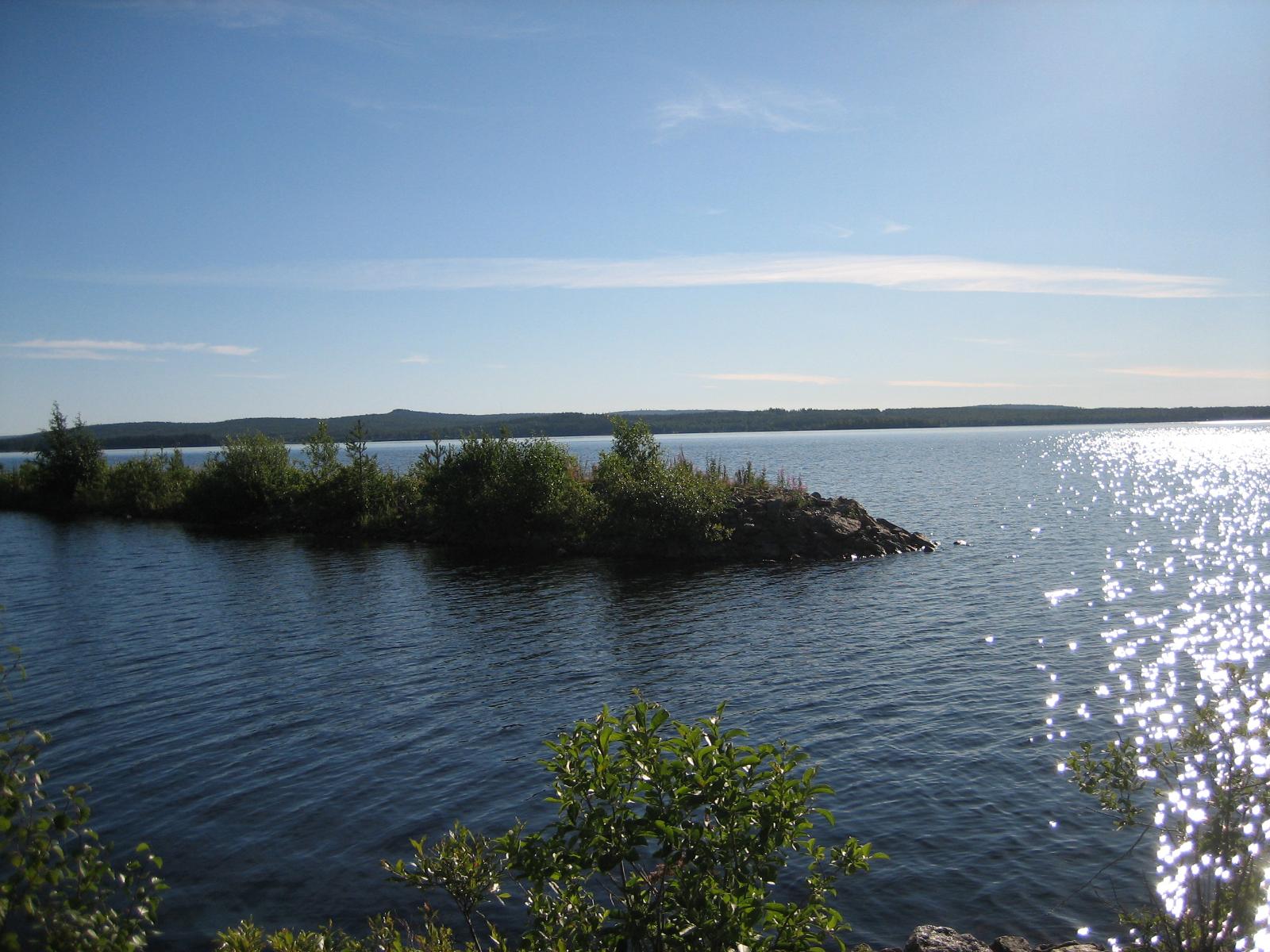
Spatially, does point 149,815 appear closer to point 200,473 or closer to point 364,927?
point 364,927

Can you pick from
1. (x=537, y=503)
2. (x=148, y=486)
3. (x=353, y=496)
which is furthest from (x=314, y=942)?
(x=148, y=486)

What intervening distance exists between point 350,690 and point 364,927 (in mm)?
11559

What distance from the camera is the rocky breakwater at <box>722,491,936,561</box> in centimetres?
4403

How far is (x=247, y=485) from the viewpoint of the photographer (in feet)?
220

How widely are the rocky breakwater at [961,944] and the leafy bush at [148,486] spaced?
7376 centimetres

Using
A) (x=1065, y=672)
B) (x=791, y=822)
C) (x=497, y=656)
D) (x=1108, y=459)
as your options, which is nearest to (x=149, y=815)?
(x=497, y=656)

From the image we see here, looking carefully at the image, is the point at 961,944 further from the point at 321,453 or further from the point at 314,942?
the point at 321,453

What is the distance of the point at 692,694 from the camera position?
21891 mm

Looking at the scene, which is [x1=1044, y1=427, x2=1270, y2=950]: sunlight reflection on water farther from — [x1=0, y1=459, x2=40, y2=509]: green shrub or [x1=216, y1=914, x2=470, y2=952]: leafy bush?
[x1=0, y1=459, x2=40, y2=509]: green shrub

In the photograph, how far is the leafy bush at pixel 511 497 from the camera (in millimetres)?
49125

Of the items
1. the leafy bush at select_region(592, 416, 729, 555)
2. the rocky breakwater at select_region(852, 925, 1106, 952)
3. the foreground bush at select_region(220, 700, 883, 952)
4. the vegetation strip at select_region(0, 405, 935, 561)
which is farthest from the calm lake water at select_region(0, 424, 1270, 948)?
the foreground bush at select_region(220, 700, 883, 952)

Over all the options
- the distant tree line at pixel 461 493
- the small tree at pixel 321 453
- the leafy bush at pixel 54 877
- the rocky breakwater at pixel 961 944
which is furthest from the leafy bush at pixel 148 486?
the leafy bush at pixel 54 877

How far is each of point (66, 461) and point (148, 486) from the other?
1479 cm

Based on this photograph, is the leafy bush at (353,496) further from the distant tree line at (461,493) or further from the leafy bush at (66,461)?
the leafy bush at (66,461)
